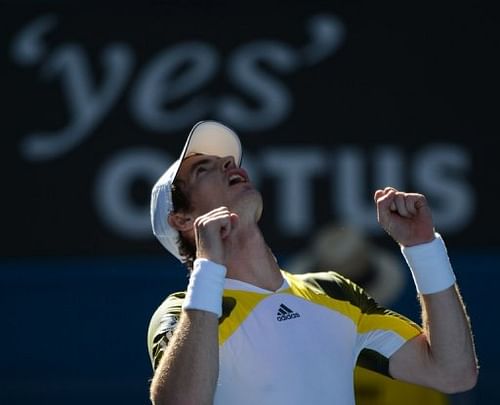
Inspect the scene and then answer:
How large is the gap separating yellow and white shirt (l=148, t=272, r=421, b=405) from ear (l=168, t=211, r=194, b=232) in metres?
0.20

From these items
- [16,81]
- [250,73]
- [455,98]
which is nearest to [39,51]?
[16,81]

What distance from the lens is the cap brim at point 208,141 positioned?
122 inches

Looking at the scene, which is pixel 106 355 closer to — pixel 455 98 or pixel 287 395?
pixel 455 98

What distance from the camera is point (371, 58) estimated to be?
7730 millimetres

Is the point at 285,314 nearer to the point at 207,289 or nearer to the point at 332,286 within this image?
the point at 332,286

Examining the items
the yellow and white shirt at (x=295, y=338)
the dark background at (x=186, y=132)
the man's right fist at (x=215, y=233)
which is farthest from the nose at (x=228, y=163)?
the dark background at (x=186, y=132)

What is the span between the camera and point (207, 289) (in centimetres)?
258

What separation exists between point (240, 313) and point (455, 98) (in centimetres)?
511

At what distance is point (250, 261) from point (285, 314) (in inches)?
6.8

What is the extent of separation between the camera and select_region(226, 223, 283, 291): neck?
2930 millimetres

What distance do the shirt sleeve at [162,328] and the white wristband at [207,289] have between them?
0.14 m

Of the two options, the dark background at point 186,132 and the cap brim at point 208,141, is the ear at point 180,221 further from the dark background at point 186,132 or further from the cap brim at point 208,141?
the dark background at point 186,132

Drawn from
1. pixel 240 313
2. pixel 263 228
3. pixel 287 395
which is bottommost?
pixel 287 395

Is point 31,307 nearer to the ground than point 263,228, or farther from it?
nearer to the ground
